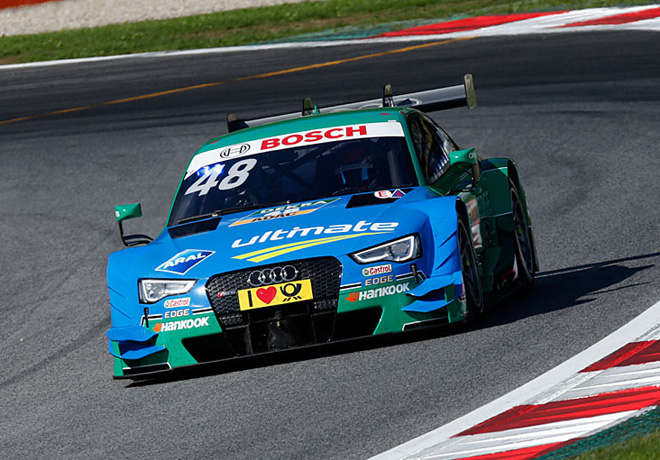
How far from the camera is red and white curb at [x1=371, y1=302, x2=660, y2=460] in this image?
469cm

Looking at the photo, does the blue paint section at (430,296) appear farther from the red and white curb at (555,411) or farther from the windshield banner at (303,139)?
the windshield banner at (303,139)

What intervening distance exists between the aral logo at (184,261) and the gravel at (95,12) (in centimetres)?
2392

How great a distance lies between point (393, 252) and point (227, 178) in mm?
1664

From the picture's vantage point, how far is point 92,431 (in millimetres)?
6062

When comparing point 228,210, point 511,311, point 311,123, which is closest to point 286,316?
point 228,210

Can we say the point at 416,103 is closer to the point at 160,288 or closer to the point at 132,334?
the point at 160,288

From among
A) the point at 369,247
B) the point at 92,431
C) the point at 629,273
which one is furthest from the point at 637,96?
the point at 92,431

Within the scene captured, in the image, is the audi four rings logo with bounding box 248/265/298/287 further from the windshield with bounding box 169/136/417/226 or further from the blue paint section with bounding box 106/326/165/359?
the windshield with bounding box 169/136/417/226

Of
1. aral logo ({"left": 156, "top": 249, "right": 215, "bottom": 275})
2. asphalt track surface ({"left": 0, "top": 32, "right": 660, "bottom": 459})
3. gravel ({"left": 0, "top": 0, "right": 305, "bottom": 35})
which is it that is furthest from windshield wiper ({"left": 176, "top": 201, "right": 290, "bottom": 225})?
gravel ({"left": 0, "top": 0, "right": 305, "bottom": 35})

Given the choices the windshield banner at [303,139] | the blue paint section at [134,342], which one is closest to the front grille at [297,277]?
the blue paint section at [134,342]

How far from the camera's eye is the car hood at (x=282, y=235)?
268 inches

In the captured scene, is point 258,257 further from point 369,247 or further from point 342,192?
point 342,192

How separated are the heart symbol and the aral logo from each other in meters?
0.43

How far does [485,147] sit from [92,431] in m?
9.49
